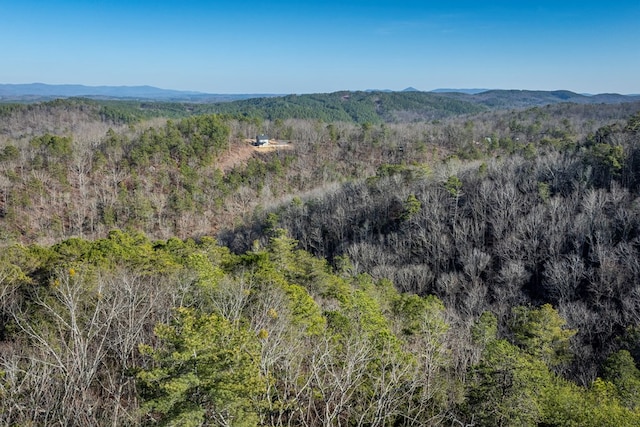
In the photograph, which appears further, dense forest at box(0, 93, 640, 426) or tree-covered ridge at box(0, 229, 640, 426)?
dense forest at box(0, 93, 640, 426)

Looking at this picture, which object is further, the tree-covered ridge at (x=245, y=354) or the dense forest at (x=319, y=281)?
→ the dense forest at (x=319, y=281)

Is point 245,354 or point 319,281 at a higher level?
point 245,354

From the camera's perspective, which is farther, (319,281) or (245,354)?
(319,281)

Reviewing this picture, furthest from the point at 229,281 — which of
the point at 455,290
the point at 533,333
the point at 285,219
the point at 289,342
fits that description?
the point at 285,219
